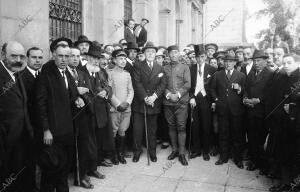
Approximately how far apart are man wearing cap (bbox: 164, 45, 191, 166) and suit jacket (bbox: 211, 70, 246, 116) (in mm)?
593

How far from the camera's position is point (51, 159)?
13.8 feet

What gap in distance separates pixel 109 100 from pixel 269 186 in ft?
10.3

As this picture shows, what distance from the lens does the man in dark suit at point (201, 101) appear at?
6672 mm

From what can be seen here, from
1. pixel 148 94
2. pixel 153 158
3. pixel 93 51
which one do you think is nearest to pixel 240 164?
pixel 153 158

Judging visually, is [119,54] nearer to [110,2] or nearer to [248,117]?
[248,117]

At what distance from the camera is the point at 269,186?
5.34 meters

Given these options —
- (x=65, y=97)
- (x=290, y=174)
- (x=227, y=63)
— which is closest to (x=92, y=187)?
(x=65, y=97)

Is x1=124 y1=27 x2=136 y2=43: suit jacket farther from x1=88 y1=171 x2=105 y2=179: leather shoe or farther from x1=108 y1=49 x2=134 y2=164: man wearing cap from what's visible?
x1=88 y1=171 x2=105 y2=179: leather shoe

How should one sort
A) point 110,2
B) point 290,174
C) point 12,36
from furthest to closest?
point 110,2 → point 12,36 → point 290,174

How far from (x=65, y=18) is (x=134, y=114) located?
3308 millimetres

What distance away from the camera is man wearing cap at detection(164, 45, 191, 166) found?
6488mm

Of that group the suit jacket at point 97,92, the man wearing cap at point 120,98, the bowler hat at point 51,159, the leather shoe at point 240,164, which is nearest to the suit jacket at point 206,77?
the man wearing cap at point 120,98

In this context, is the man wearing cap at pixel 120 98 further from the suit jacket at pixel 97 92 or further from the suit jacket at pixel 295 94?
the suit jacket at pixel 295 94

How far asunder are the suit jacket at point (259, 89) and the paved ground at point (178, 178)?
1.09 m
